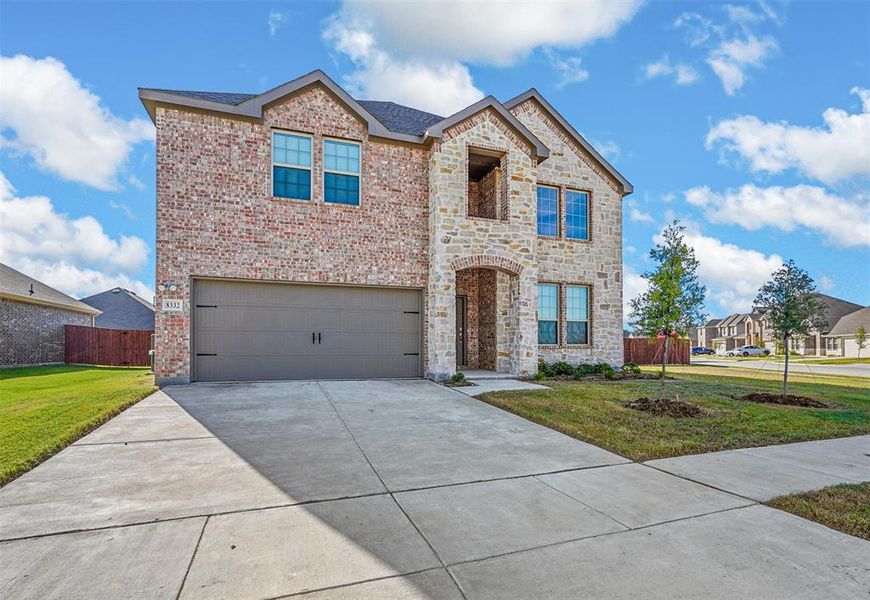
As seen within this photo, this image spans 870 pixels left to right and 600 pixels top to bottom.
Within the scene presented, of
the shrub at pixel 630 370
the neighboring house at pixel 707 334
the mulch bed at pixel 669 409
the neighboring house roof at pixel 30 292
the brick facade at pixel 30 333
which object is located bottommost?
the neighboring house at pixel 707 334

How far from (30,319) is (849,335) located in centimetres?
6453

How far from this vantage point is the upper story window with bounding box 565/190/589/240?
567 inches

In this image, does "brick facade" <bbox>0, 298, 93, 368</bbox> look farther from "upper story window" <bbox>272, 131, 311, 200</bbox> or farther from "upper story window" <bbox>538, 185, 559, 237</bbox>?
"upper story window" <bbox>538, 185, 559, 237</bbox>

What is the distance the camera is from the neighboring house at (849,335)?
42912 millimetres

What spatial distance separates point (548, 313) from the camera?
13852 mm

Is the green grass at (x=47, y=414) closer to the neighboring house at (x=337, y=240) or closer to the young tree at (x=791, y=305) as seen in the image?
the neighboring house at (x=337, y=240)

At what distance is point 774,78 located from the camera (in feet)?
50.6

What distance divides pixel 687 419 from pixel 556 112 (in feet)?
36.0

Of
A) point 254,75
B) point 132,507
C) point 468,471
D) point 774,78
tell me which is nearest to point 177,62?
point 254,75

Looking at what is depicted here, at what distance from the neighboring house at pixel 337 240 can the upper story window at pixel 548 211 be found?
33cm

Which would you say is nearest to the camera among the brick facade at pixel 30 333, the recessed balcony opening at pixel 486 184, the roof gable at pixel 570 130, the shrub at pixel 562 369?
the recessed balcony opening at pixel 486 184

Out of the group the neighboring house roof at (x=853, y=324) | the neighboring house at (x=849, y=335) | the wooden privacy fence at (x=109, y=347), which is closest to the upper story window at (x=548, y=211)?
the wooden privacy fence at (x=109, y=347)

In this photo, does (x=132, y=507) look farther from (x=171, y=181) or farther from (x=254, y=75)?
(x=254, y=75)

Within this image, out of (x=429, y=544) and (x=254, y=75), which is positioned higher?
(x=254, y=75)
